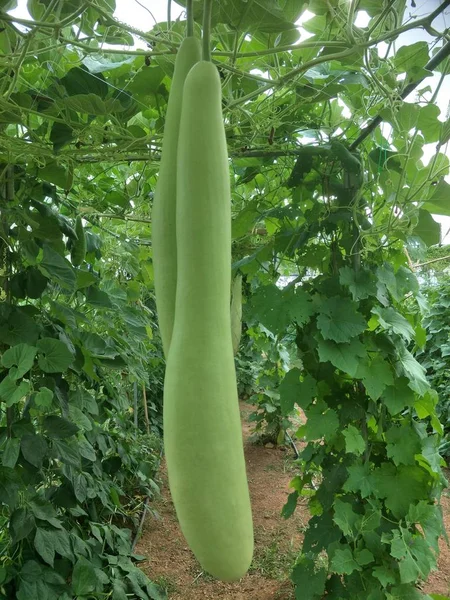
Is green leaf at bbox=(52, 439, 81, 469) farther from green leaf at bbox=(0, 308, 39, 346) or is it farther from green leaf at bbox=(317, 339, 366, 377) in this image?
green leaf at bbox=(317, 339, 366, 377)

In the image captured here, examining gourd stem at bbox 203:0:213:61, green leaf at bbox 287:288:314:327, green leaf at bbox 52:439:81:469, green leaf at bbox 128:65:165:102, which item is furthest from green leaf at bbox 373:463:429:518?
gourd stem at bbox 203:0:213:61

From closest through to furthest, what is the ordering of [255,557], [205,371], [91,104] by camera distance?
[205,371] < [91,104] < [255,557]

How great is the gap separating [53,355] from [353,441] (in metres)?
0.82

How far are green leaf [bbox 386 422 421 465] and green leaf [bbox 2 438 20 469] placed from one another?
37.9 inches

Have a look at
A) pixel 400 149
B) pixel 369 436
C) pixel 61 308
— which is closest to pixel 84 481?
pixel 61 308

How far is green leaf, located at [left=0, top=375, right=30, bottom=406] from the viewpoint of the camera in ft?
3.65

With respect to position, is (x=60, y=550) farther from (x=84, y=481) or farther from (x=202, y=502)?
(x=202, y=502)

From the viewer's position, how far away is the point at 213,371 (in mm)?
315

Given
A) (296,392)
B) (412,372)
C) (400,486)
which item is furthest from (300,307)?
(400,486)

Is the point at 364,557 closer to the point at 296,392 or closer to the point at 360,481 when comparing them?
the point at 360,481

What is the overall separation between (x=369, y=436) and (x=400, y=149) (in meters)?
0.84

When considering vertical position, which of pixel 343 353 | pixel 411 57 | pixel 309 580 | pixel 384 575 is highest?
pixel 411 57

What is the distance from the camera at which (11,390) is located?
1134 millimetres

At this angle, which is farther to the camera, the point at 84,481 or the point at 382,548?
the point at 84,481
